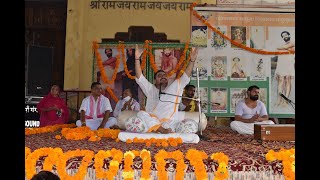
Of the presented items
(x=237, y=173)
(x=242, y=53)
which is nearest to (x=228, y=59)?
(x=242, y=53)

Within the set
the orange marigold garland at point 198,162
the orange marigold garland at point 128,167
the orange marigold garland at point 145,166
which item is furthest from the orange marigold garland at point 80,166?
the orange marigold garland at point 198,162

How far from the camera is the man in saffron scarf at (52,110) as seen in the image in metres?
6.78

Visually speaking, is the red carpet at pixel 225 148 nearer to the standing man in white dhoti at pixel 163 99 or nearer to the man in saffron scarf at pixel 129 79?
the standing man in white dhoti at pixel 163 99

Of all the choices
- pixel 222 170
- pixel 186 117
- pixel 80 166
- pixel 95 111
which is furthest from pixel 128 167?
pixel 95 111

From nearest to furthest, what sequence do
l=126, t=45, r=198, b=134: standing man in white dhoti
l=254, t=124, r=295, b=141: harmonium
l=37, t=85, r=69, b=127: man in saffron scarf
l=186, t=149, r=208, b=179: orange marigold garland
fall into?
l=186, t=149, r=208, b=179: orange marigold garland < l=254, t=124, r=295, b=141: harmonium < l=126, t=45, r=198, b=134: standing man in white dhoti < l=37, t=85, r=69, b=127: man in saffron scarf

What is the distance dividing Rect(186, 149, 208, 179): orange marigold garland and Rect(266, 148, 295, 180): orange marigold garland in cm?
65

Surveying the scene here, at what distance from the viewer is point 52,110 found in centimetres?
681

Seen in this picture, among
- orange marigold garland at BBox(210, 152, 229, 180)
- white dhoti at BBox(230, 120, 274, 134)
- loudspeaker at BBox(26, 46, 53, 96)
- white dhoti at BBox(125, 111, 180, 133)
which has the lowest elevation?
orange marigold garland at BBox(210, 152, 229, 180)

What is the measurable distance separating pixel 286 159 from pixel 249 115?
2.91 meters

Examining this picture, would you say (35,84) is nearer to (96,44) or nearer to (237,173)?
(96,44)

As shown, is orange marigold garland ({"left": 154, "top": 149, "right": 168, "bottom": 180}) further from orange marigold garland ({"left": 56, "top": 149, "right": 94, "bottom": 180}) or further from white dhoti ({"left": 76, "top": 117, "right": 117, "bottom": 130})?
white dhoti ({"left": 76, "top": 117, "right": 117, "bottom": 130})

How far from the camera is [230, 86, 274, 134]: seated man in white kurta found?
613cm

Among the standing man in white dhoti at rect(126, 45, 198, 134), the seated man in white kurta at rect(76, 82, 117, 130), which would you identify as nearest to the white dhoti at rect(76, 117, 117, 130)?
the seated man in white kurta at rect(76, 82, 117, 130)
